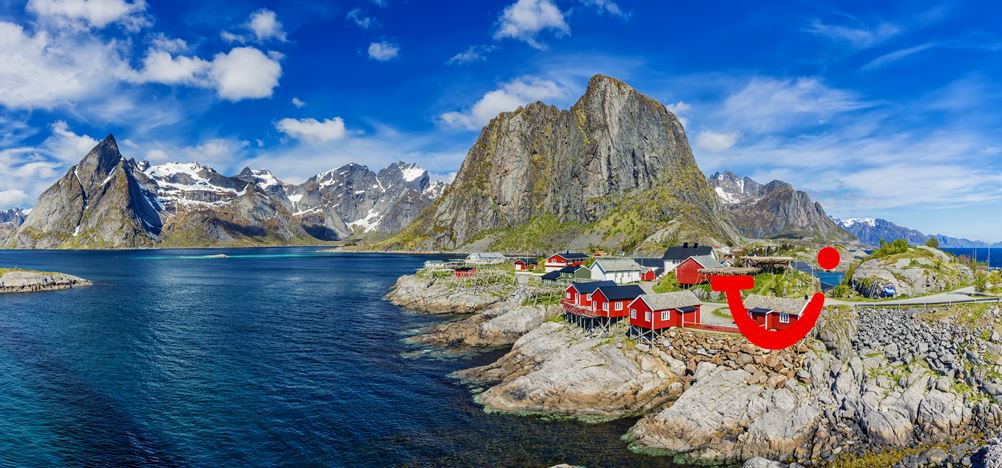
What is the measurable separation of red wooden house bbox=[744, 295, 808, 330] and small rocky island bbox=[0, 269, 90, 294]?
154 meters

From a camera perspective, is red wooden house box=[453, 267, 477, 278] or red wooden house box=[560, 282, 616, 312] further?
red wooden house box=[453, 267, 477, 278]

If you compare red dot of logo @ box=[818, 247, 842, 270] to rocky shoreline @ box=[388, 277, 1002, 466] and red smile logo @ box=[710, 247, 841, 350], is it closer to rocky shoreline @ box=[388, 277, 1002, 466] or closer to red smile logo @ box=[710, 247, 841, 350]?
red smile logo @ box=[710, 247, 841, 350]

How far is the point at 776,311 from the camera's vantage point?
51250 mm

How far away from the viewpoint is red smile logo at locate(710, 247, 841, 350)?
35.7 feet

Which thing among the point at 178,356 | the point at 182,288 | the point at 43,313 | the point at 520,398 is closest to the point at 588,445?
the point at 520,398

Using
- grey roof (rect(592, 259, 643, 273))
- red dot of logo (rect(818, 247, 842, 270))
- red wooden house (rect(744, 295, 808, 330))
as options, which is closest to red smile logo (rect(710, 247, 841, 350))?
red dot of logo (rect(818, 247, 842, 270))

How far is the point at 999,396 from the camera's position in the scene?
1473 inches

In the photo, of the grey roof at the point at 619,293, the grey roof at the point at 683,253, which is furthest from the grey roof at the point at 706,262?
the grey roof at the point at 619,293

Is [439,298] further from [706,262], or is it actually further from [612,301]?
[706,262]

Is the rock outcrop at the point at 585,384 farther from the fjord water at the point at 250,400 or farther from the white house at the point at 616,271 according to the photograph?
the white house at the point at 616,271

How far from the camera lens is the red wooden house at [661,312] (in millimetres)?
53125

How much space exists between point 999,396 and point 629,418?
85.2 feet

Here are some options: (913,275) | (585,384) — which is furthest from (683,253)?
(585,384)

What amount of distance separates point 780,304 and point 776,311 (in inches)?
37.3
